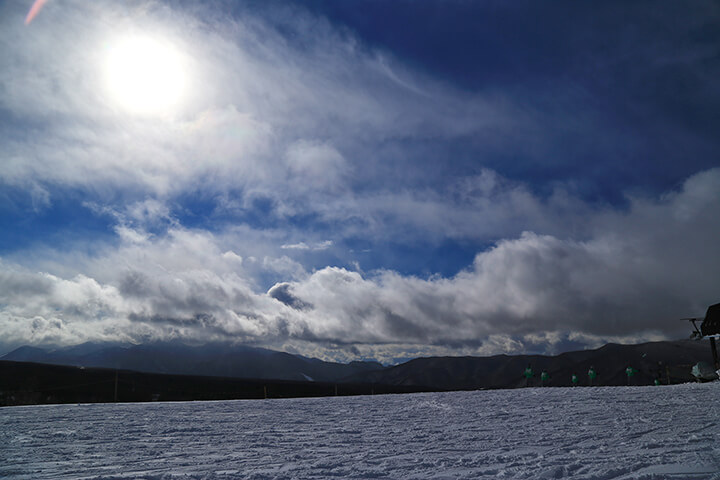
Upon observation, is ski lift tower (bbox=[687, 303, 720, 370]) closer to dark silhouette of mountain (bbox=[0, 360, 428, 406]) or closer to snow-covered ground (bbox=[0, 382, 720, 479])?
snow-covered ground (bbox=[0, 382, 720, 479])

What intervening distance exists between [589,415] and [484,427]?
5.31m

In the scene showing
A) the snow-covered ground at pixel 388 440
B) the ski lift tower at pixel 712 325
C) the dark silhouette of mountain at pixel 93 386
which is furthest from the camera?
the dark silhouette of mountain at pixel 93 386

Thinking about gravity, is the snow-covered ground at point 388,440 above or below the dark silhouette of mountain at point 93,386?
above

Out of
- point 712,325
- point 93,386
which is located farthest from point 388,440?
point 93,386

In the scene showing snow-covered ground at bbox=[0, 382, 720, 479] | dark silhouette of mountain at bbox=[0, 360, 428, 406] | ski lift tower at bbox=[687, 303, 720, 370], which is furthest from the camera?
dark silhouette of mountain at bbox=[0, 360, 428, 406]

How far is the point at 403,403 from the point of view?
2894 centimetres

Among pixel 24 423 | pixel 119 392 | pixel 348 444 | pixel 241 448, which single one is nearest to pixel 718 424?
pixel 348 444

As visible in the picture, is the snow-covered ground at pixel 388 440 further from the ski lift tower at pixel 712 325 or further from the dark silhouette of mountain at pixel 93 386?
the dark silhouette of mountain at pixel 93 386

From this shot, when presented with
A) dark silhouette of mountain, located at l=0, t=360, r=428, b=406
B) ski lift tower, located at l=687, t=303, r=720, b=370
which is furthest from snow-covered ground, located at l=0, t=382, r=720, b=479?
dark silhouette of mountain, located at l=0, t=360, r=428, b=406

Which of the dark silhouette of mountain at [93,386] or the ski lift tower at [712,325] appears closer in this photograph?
the ski lift tower at [712,325]

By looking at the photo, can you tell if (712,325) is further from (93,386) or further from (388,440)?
(93,386)

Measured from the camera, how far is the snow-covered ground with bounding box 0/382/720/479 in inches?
446

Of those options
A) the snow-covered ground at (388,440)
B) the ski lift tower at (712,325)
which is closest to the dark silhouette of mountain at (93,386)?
the ski lift tower at (712,325)

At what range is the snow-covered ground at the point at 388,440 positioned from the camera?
37.2 feet
